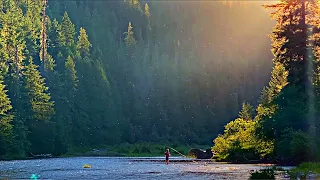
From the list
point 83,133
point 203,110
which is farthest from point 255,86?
point 83,133

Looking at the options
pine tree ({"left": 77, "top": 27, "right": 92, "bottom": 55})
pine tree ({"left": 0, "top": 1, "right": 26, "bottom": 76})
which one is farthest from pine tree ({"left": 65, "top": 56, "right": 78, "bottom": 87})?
pine tree ({"left": 0, "top": 1, "right": 26, "bottom": 76})

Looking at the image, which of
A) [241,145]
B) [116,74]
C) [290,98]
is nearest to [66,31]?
[116,74]

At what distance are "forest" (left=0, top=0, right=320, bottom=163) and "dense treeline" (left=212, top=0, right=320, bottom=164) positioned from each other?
0.40 feet

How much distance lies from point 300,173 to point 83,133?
95.4 meters

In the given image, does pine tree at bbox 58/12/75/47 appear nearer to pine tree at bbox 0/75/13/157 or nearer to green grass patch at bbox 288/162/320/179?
pine tree at bbox 0/75/13/157

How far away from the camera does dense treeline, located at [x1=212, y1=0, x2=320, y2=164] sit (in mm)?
55312

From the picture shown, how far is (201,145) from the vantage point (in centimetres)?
14412

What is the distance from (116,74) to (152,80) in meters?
11.6

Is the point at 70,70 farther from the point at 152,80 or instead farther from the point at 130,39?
the point at 130,39

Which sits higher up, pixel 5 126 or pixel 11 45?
pixel 11 45

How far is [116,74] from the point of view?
160125mm

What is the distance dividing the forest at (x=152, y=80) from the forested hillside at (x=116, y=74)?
303mm

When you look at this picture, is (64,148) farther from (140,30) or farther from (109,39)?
(140,30)

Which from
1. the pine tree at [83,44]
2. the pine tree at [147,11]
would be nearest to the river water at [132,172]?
the pine tree at [83,44]
